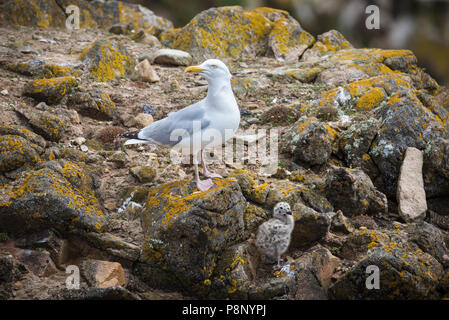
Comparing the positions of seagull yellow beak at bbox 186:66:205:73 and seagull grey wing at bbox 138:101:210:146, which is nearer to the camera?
seagull yellow beak at bbox 186:66:205:73

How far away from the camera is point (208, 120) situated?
500 centimetres

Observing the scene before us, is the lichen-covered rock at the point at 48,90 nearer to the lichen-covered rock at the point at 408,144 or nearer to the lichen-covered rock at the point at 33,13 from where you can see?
the lichen-covered rock at the point at 33,13

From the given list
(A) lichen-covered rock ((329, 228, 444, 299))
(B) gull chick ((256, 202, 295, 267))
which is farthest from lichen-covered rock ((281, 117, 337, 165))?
(A) lichen-covered rock ((329, 228, 444, 299))

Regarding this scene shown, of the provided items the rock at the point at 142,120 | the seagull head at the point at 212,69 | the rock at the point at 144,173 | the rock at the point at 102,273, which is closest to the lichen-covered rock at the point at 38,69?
the rock at the point at 142,120

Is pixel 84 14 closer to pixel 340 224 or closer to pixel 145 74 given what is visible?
pixel 145 74

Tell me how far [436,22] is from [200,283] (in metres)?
5.49

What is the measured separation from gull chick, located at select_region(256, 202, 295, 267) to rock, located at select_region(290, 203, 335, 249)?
0.21 m

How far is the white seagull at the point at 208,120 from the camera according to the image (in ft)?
16.4

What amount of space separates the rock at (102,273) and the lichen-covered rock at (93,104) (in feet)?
12.6

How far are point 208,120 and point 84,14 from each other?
1115 cm

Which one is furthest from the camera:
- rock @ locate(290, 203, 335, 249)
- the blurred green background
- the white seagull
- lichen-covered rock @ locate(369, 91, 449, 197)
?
lichen-covered rock @ locate(369, 91, 449, 197)

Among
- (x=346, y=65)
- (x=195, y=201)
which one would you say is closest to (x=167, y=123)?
(x=195, y=201)

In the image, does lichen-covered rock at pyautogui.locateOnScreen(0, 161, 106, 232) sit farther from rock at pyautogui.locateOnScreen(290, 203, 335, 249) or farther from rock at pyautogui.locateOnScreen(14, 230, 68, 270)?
rock at pyautogui.locateOnScreen(290, 203, 335, 249)

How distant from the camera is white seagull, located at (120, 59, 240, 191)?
5.00m
